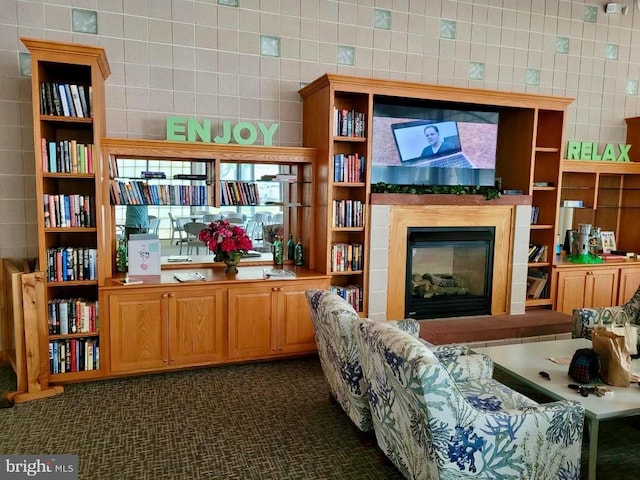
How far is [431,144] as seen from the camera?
15.7 ft

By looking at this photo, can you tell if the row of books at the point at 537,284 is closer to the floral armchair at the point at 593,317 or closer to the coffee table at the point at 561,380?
the floral armchair at the point at 593,317

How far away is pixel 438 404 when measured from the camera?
6.15 feet

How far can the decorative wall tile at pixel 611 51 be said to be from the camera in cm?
566

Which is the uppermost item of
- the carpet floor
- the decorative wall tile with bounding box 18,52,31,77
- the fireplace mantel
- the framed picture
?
the decorative wall tile with bounding box 18,52,31,77

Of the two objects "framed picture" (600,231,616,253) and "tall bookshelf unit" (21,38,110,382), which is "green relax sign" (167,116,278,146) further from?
"framed picture" (600,231,616,253)

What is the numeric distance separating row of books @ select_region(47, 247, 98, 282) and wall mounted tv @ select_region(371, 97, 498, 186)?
2.50m

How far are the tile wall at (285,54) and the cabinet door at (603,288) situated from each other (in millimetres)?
Result: 1575

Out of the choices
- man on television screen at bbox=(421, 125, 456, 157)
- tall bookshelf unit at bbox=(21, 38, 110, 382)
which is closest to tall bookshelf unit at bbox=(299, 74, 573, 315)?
man on television screen at bbox=(421, 125, 456, 157)

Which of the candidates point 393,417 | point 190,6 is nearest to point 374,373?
point 393,417

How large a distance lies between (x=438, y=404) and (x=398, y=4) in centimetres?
414

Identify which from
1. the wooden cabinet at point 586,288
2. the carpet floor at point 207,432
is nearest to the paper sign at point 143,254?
the carpet floor at point 207,432

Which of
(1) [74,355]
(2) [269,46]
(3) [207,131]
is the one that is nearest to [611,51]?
(2) [269,46]

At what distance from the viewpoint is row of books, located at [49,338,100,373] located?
3.62 meters

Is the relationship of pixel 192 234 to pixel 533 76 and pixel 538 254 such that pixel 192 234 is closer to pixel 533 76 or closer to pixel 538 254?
pixel 538 254
